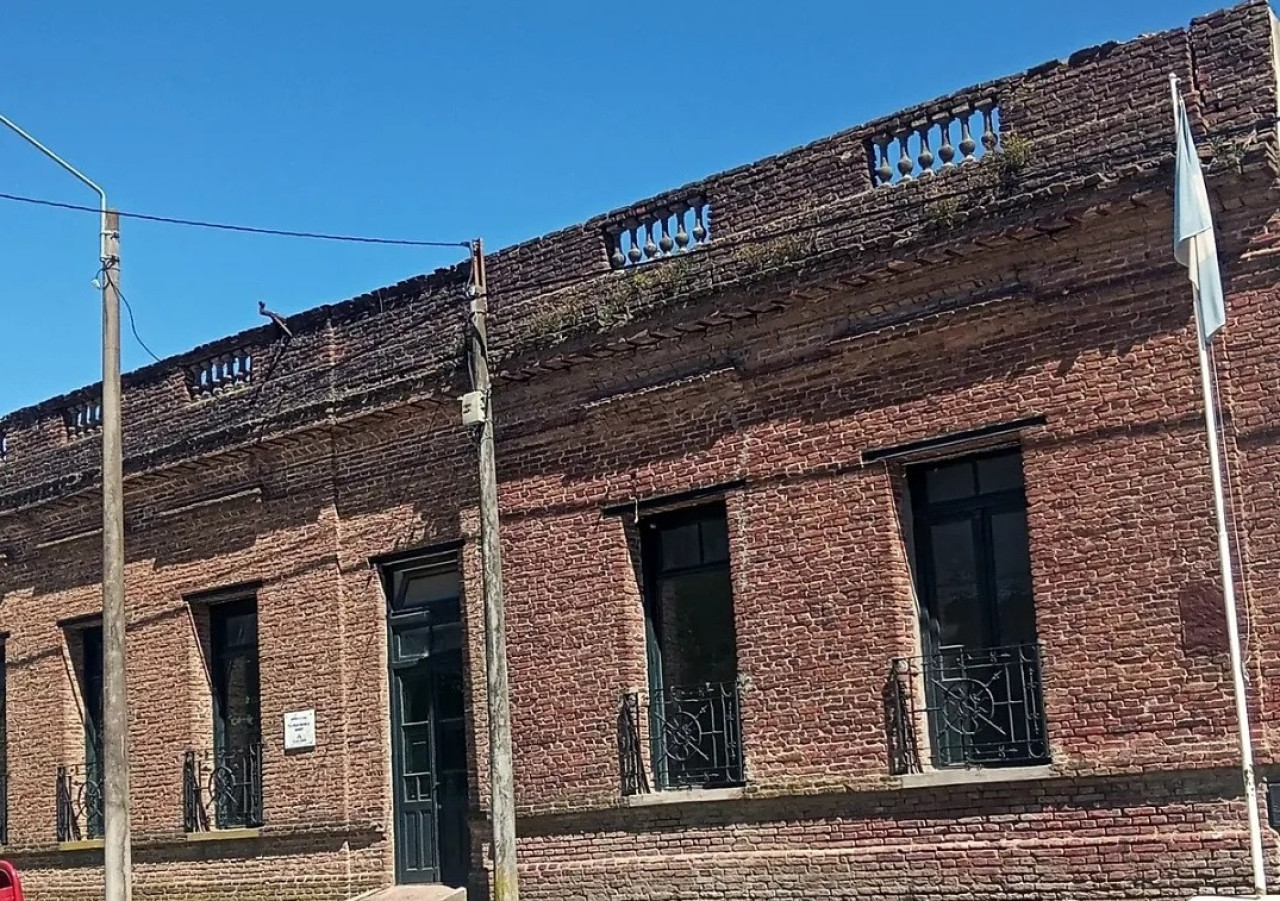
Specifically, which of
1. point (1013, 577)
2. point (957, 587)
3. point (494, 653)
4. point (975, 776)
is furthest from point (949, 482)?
point (494, 653)

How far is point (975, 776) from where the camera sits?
42.5ft

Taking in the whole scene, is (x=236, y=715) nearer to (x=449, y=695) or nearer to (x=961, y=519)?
(x=449, y=695)

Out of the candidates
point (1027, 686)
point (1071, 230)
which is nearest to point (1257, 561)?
point (1027, 686)

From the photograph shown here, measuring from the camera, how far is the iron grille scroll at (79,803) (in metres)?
20.9

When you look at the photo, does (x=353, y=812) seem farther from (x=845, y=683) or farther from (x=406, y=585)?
(x=845, y=683)

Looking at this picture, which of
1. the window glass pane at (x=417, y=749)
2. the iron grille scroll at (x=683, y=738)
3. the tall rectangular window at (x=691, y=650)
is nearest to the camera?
the iron grille scroll at (x=683, y=738)

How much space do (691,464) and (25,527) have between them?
440 inches

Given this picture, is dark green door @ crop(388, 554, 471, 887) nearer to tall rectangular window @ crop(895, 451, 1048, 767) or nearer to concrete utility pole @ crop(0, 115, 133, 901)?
concrete utility pole @ crop(0, 115, 133, 901)

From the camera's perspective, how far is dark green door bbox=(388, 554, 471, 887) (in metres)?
17.0

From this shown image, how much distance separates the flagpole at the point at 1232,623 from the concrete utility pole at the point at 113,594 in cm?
941

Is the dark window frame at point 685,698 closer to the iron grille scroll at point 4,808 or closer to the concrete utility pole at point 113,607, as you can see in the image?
the concrete utility pole at point 113,607

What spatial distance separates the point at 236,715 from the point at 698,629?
6863 mm

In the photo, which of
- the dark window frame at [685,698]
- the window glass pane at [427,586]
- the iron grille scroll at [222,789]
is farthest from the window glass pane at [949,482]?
the iron grille scroll at [222,789]

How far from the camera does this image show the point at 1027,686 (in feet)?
42.5
